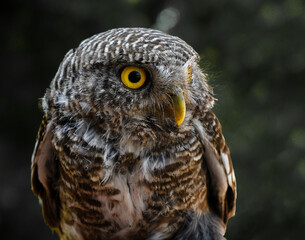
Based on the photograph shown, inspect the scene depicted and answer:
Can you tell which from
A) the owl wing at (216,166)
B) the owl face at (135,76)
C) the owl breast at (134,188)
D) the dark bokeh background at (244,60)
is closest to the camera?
the owl face at (135,76)

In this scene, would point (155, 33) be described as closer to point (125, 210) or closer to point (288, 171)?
point (125, 210)

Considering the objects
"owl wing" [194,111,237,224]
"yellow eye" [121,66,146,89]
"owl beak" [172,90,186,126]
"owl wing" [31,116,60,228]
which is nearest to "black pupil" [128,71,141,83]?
"yellow eye" [121,66,146,89]

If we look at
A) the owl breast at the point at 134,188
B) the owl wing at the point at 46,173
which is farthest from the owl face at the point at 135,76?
the owl wing at the point at 46,173

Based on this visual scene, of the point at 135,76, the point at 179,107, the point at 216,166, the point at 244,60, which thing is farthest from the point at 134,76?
the point at 244,60

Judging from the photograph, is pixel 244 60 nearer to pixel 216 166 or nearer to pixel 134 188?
pixel 216 166

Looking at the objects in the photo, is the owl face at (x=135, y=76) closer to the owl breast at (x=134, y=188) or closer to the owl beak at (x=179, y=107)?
the owl beak at (x=179, y=107)

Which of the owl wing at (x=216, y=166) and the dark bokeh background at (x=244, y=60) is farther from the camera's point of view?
the dark bokeh background at (x=244, y=60)
